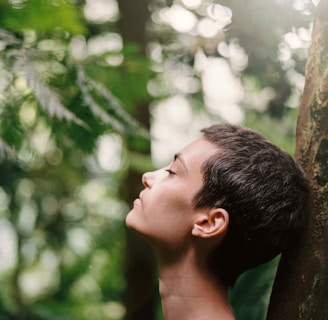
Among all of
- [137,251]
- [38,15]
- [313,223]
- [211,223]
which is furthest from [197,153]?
[137,251]

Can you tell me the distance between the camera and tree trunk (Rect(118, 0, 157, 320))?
517 centimetres

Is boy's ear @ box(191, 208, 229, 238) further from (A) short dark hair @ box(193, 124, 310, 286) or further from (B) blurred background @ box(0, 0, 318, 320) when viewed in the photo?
(B) blurred background @ box(0, 0, 318, 320)

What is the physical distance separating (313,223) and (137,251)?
3539mm

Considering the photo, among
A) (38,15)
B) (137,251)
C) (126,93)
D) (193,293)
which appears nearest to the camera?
(193,293)

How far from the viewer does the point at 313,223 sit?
1886 mm

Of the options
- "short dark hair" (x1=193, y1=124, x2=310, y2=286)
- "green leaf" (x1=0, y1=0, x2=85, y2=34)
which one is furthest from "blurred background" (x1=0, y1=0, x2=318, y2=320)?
"short dark hair" (x1=193, y1=124, x2=310, y2=286)

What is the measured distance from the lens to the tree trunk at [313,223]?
1.84 meters

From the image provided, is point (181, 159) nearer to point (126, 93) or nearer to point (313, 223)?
point (313, 223)

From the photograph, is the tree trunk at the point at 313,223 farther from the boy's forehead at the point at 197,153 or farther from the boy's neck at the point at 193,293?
the boy's forehead at the point at 197,153

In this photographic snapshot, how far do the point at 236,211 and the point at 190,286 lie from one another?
0.29 m

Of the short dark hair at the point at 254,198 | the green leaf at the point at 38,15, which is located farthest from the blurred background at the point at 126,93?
the short dark hair at the point at 254,198

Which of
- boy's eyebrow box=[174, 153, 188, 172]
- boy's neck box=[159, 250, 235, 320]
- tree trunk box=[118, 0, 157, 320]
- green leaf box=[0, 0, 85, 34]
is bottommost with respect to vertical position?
tree trunk box=[118, 0, 157, 320]

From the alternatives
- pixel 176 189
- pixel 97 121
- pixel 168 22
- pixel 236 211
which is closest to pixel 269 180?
pixel 236 211

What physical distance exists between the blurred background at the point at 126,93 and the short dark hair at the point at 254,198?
19.2 inches
